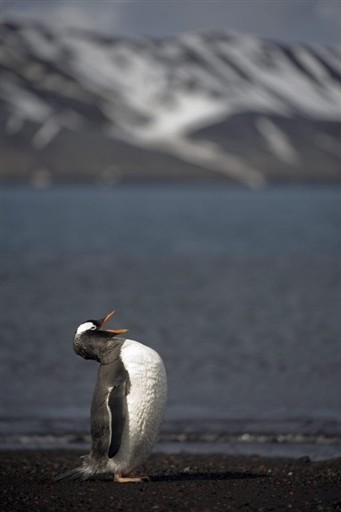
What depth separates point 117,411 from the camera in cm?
797

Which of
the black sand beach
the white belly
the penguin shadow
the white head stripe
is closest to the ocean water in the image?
the black sand beach

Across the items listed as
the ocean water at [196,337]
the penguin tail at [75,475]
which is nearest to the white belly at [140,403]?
the penguin tail at [75,475]

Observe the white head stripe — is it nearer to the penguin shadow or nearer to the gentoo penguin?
the gentoo penguin

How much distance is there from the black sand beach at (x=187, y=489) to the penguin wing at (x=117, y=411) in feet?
0.87

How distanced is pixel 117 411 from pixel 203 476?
1.11m

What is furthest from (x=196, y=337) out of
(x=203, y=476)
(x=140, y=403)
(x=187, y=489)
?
(x=187, y=489)

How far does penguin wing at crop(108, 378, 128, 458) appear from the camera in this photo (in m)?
7.95

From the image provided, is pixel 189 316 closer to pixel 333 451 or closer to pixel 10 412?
pixel 10 412

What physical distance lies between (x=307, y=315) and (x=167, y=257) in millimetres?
22301

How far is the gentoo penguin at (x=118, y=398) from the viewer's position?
7.96 meters

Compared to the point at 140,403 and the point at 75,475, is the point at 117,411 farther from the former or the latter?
the point at 75,475

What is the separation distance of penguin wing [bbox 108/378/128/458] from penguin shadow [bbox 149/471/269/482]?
17.8 inches

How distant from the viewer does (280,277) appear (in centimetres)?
3359

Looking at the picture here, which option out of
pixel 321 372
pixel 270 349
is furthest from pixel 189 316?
pixel 321 372
